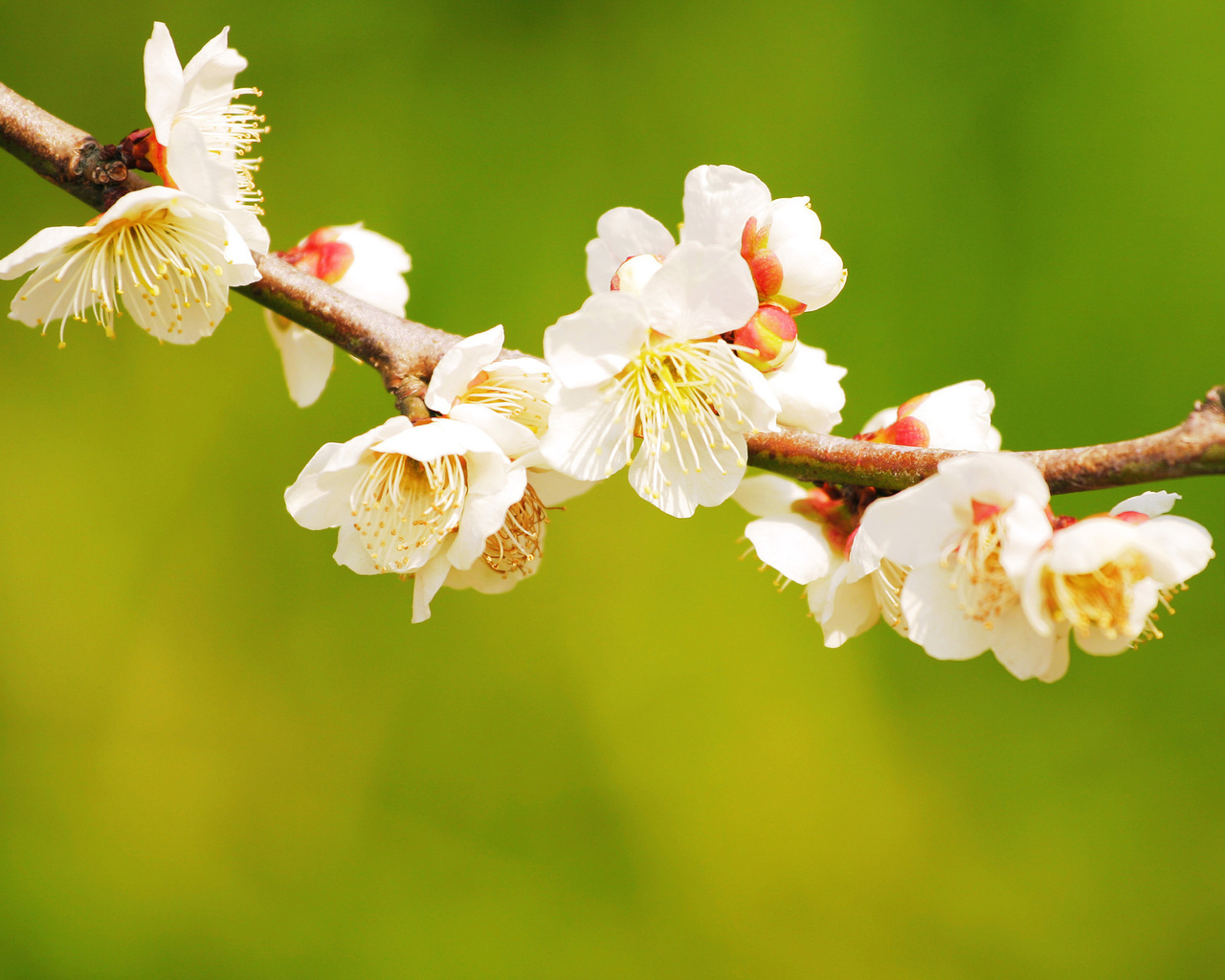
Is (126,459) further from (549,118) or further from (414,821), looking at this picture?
(549,118)

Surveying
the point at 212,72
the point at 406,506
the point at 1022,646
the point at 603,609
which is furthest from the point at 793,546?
the point at 603,609

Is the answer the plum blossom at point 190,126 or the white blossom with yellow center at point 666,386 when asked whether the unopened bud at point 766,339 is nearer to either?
the white blossom with yellow center at point 666,386

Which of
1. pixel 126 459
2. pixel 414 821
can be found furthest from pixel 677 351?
pixel 126 459

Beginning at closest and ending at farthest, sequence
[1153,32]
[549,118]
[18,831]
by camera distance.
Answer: [18,831] < [1153,32] < [549,118]

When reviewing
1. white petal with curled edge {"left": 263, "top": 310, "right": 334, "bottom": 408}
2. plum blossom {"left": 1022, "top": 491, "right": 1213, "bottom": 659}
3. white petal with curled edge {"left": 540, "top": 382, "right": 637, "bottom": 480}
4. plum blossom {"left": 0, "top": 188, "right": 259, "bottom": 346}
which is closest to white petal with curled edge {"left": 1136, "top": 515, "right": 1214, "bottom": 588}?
plum blossom {"left": 1022, "top": 491, "right": 1213, "bottom": 659}

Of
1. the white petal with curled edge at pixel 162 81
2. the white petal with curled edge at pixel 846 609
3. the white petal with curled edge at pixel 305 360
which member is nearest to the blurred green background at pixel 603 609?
the white petal with curled edge at pixel 305 360

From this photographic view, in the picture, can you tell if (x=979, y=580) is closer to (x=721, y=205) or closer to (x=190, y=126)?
(x=721, y=205)
